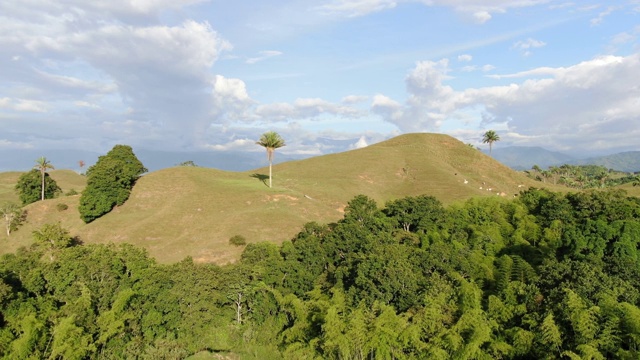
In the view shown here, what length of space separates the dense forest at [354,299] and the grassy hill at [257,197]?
56.7ft

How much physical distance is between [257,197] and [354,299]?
4915 cm

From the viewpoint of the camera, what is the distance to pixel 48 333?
32438 millimetres

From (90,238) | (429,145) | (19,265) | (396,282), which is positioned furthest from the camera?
(429,145)

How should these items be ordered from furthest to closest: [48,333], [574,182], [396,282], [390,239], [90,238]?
[574,182] → [90,238] → [390,239] → [396,282] → [48,333]

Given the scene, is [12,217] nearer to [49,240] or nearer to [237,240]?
[49,240]

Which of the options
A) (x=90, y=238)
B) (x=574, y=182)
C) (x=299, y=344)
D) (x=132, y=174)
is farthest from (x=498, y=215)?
(x=574, y=182)

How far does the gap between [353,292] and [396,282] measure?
4.32m

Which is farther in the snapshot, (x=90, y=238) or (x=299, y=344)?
(x=90, y=238)

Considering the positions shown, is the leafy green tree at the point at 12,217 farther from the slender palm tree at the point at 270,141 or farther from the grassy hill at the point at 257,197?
the slender palm tree at the point at 270,141

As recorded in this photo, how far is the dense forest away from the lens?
29453 millimetres

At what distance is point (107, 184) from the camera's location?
3076 inches

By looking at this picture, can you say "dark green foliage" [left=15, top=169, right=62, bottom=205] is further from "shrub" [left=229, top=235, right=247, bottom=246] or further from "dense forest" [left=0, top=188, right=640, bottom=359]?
"shrub" [left=229, top=235, right=247, bottom=246]

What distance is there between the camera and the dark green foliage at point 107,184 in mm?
74625

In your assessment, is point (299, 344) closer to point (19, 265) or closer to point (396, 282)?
point (396, 282)
